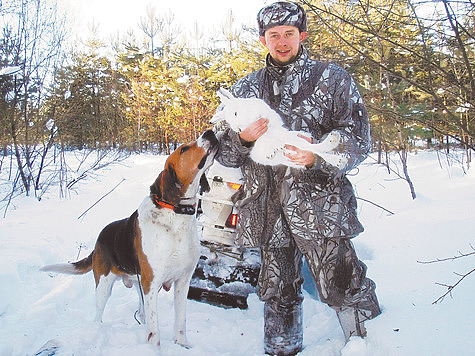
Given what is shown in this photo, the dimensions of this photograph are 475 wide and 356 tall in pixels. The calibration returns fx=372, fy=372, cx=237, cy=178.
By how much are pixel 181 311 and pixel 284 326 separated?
812mm

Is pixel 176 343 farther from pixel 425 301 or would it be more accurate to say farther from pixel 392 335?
pixel 425 301

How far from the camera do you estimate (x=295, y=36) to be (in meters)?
2.24

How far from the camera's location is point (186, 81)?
23.1m

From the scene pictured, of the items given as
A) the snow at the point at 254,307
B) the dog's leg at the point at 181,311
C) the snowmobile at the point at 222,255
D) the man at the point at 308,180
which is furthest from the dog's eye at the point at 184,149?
the snow at the point at 254,307

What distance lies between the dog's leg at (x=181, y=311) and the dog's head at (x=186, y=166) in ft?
2.22

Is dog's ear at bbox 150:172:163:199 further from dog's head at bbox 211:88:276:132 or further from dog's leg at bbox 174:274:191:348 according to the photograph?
dog's head at bbox 211:88:276:132

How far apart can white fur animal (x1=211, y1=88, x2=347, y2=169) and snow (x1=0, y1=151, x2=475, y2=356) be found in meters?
1.01

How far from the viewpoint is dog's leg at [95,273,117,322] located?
3.01m

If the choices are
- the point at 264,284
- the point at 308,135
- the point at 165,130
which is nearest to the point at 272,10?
the point at 308,135

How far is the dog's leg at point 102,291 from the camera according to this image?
3006 millimetres

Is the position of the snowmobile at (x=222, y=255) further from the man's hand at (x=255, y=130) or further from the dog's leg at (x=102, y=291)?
the man's hand at (x=255, y=130)

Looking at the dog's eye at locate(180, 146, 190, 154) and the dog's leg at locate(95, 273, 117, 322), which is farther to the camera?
the dog's leg at locate(95, 273, 117, 322)

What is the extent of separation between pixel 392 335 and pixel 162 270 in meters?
1.52

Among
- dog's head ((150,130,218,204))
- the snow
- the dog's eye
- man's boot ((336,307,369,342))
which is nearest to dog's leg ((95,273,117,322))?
the snow
